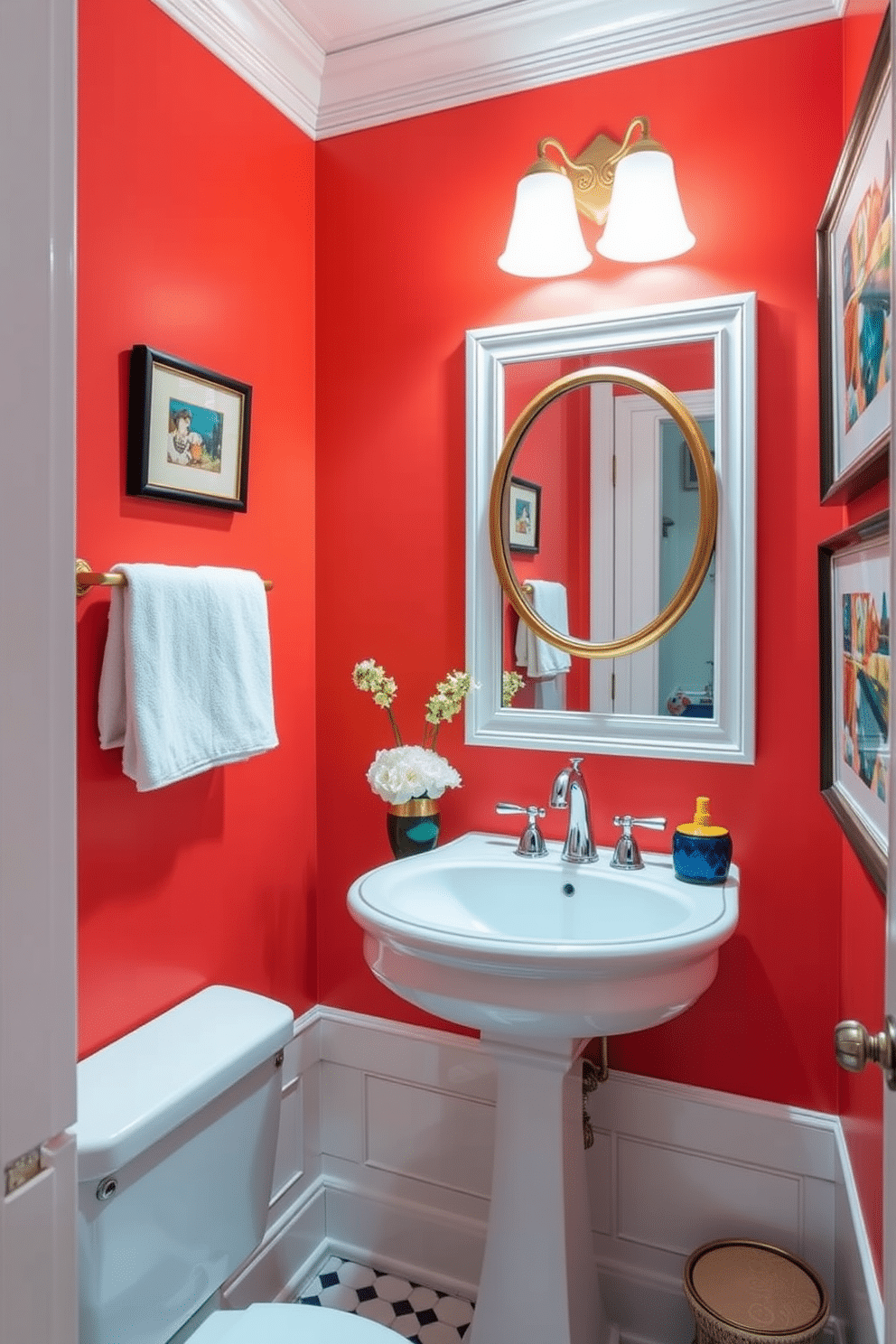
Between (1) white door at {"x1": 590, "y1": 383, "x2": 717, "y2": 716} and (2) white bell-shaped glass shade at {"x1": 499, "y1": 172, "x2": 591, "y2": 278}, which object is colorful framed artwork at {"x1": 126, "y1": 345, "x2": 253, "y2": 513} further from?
(1) white door at {"x1": 590, "y1": 383, "x2": 717, "y2": 716}

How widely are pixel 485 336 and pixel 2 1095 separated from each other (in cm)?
167

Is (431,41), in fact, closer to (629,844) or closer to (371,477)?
(371,477)

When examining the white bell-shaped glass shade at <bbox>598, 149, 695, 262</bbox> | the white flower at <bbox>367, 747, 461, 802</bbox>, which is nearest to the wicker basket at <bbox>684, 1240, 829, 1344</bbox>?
the white flower at <bbox>367, 747, 461, 802</bbox>

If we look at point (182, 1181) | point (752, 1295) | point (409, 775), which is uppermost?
point (409, 775)

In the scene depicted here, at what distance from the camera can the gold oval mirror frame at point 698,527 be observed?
174 cm

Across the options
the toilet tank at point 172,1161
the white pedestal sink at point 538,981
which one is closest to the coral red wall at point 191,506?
the toilet tank at point 172,1161

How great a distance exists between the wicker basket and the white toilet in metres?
0.61

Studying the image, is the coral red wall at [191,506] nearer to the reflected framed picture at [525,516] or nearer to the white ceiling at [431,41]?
the white ceiling at [431,41]

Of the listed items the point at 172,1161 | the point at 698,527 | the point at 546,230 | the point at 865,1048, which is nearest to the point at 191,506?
the point at 546,230

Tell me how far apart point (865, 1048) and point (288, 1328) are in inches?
38.5

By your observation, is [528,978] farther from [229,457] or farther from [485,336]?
[485,336]

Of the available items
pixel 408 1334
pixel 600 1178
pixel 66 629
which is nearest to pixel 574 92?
pixel 66 629

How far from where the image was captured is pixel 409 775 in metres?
1.83

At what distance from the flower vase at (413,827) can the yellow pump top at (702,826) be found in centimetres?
48
